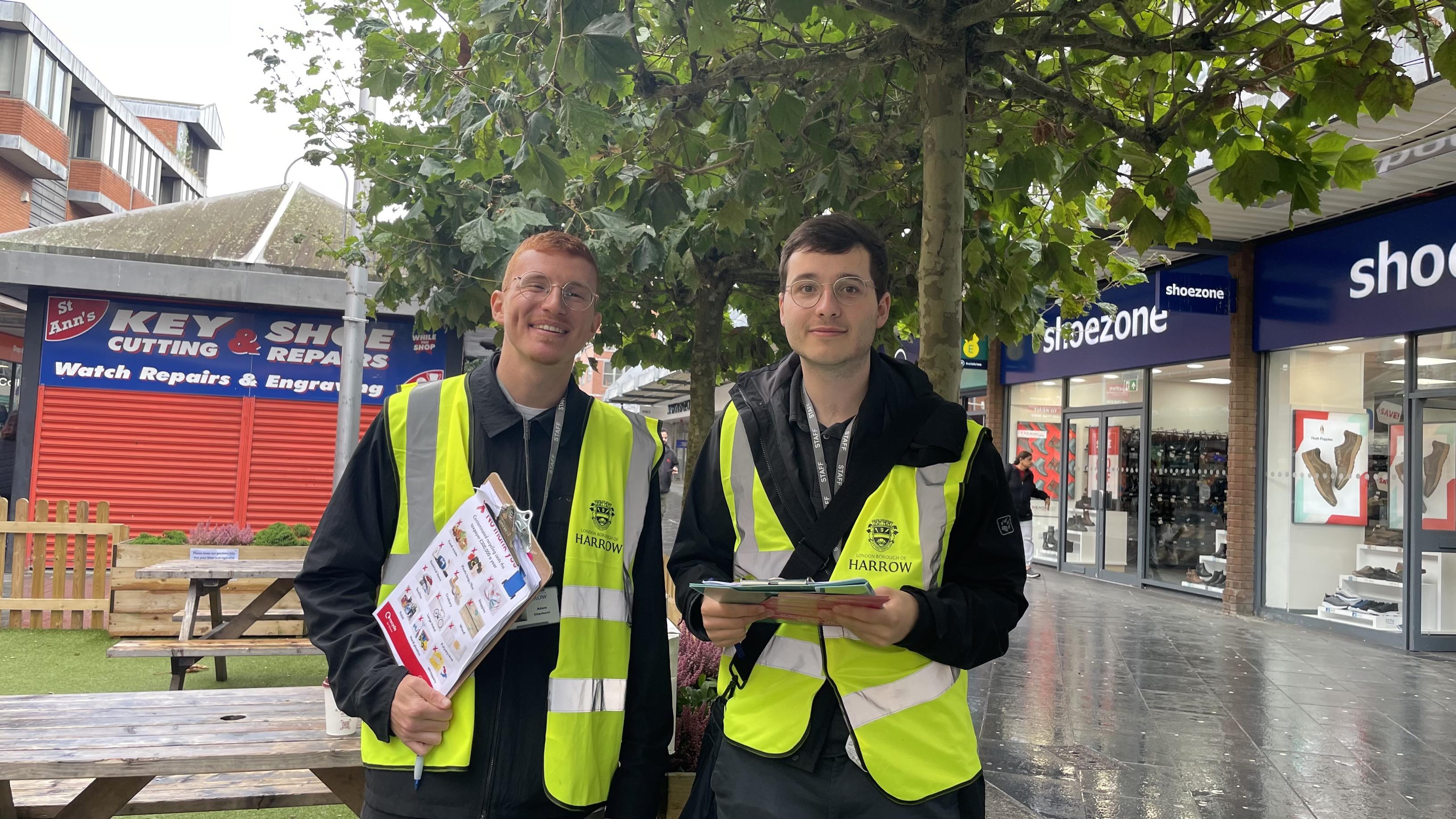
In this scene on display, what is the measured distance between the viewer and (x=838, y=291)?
93.4 inches

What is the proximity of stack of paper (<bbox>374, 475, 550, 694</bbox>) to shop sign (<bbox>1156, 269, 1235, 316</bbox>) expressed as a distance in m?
12.5

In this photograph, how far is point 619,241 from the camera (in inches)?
223

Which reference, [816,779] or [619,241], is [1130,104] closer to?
[619,241]

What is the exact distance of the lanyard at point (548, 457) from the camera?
241cm

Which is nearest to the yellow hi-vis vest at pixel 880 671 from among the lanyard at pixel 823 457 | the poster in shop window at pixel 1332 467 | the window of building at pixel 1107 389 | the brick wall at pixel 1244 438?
the lanyard at pixel 823 457

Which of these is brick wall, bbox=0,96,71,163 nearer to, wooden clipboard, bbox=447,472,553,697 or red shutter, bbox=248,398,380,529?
red shutter, bbox=248,398,380,529

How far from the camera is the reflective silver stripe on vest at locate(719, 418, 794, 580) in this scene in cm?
238

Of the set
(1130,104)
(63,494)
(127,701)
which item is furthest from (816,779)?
(63,494)

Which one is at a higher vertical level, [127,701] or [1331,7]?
[1331,7]

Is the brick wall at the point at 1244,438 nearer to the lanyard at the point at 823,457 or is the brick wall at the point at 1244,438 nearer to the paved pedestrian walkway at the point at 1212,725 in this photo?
the paved pedestrian walkway at the point at 1212,725

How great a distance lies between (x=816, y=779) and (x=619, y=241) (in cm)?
392

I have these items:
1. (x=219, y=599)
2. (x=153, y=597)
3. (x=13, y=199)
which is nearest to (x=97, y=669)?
(x=219, y=599)

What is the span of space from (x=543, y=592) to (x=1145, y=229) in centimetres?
283

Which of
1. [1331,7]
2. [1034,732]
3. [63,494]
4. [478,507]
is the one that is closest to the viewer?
[478,507]
